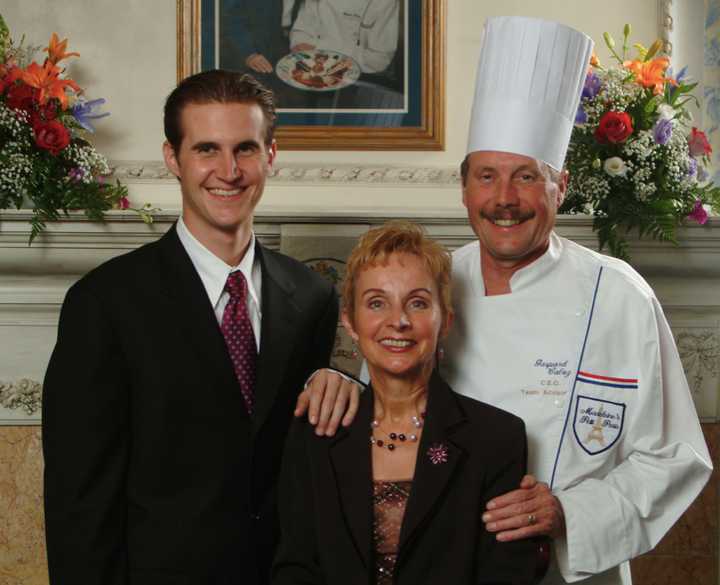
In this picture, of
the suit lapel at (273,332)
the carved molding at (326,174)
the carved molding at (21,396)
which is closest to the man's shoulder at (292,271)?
the suit lapel at (273,332)

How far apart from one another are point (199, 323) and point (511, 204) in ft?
2.21

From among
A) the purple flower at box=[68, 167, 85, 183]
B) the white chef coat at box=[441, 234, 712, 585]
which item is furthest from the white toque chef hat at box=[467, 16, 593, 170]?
the purple flower at box=[68, 167, 85, 183]

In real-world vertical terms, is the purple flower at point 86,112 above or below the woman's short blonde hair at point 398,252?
above

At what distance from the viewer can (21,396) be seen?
10.00 ft

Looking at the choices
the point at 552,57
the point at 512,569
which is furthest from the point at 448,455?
the point at 552,57

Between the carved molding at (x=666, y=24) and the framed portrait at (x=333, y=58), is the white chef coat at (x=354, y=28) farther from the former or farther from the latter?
the carved molding at (x=666, y=24)

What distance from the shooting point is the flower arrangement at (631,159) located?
2.83 metres

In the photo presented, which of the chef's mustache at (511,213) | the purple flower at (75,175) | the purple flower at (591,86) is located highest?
the purple flower at (591,86)

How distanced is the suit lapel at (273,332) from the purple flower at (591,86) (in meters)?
1.26

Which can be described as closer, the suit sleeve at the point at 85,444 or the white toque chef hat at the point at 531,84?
the suit sleeve at the point at 85,444

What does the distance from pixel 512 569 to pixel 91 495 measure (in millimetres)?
806

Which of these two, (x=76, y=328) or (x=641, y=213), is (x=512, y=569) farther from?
(x=641, y=213)

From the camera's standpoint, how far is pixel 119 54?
314 centimetres

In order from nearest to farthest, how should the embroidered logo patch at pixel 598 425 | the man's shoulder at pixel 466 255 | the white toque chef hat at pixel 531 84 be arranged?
the embroidered logo patch at pixel 598 425 < the white toque chef hat at pixel 531 84 < the man's shoulder at pixel 466 255
